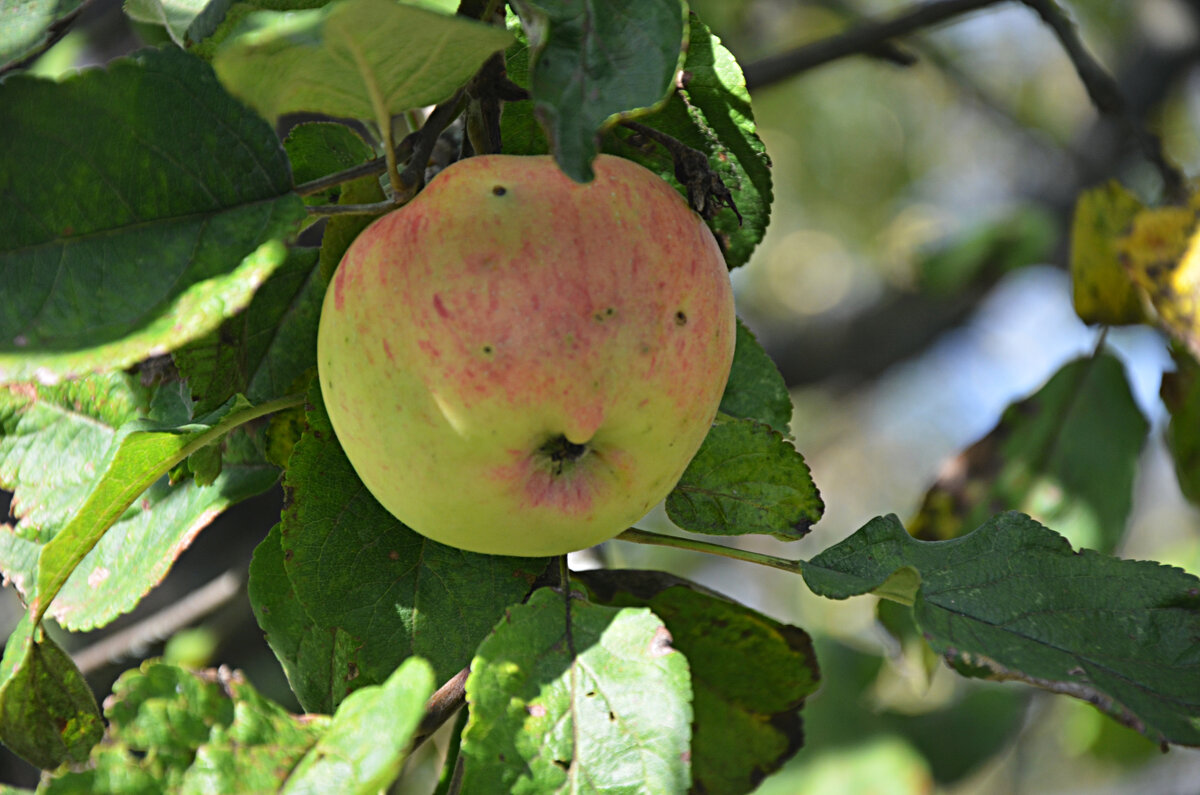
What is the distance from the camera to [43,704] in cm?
70

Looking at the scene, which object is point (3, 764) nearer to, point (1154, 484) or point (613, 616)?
point (613, 616)

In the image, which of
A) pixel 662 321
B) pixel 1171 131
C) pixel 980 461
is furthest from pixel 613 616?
pixel 1171 131

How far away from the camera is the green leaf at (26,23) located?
61cm

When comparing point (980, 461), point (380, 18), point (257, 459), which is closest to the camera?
point (380, 18)

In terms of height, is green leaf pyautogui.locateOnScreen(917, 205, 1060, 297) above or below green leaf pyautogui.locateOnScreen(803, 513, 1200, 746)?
below

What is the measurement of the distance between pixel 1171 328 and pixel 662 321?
90 cm

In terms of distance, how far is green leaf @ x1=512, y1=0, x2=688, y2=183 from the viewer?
0.45 m

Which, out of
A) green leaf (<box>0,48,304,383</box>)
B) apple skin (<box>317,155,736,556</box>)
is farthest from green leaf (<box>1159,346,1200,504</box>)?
green leaf (<box>0,48,304,383</box>)

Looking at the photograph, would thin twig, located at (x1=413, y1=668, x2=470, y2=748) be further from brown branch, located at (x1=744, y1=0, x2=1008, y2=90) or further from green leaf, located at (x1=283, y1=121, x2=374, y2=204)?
brown branch, located at (x1=744, y1=0, x2=1008, y2=90)

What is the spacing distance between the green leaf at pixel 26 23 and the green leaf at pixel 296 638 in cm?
34

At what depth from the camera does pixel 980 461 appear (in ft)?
4.46

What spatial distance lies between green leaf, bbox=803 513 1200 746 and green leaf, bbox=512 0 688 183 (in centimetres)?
30

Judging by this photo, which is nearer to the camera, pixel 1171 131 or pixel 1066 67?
pixel 1171 131

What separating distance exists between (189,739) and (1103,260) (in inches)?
49.6
